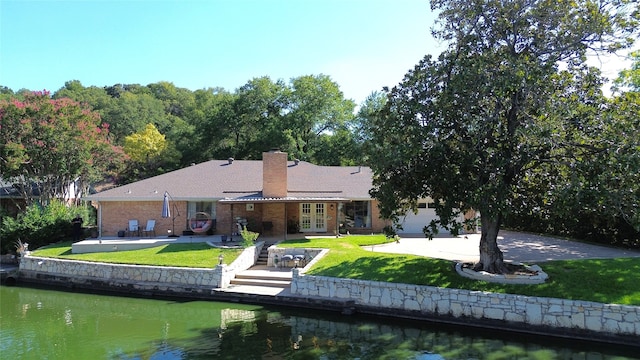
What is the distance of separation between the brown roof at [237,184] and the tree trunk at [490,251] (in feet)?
31.7

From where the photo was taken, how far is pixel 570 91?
44.9 feet

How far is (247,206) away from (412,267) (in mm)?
10736

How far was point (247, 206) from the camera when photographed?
2333cm

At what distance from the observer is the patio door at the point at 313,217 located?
2405 centimetres

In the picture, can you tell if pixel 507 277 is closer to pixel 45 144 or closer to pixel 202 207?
pixel 202 207

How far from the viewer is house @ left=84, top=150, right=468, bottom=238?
74.6 ft

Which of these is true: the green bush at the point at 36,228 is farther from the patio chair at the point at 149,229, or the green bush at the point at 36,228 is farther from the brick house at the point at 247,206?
the patio chair at the point at 149,229

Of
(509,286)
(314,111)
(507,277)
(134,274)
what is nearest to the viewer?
(509,286)

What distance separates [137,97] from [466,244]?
5586 cm

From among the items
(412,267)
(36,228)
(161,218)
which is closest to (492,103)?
(412,267)

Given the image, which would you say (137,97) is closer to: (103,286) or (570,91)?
(103,286)

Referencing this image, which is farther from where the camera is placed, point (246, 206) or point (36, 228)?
point (246, 206)

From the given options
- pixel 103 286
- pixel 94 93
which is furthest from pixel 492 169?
pixel 94 93

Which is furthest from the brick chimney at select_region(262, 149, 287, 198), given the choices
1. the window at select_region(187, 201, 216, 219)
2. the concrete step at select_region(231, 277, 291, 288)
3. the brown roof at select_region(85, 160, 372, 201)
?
the concrete step at select_region(231, 277, 291, 288)
